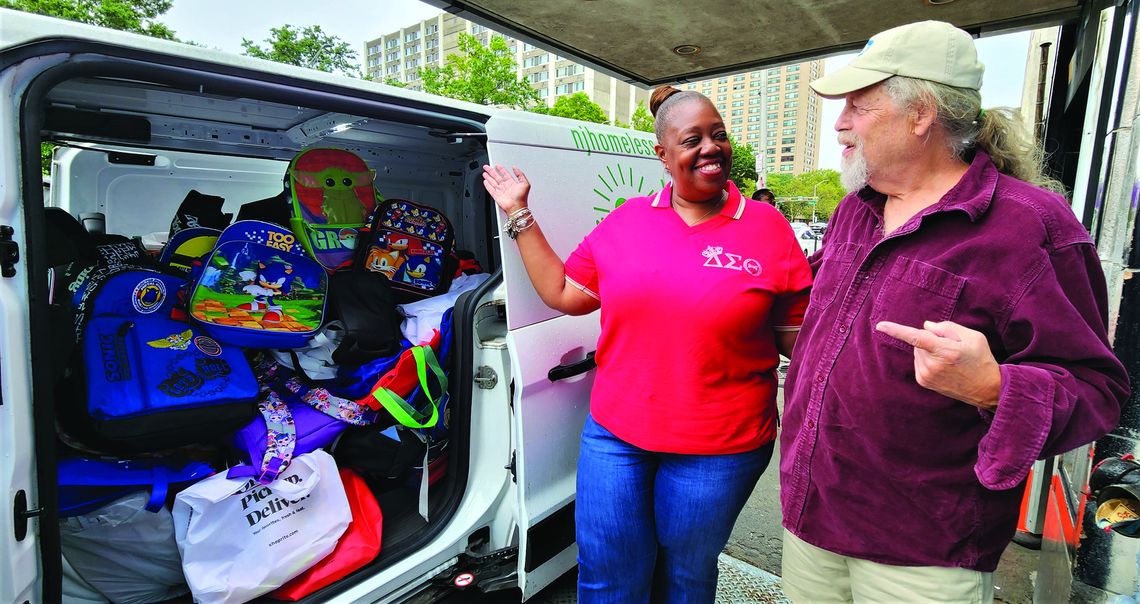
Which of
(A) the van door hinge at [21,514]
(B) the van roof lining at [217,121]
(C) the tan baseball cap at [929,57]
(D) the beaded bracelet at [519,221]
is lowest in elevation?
(A) the van door hinge at [21,514]

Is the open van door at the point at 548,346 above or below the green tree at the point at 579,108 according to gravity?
below

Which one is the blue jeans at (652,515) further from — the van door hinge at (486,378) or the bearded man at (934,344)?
the van door hinge at (486,378)

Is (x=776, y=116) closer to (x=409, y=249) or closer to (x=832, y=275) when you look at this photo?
(x=409, y=249)

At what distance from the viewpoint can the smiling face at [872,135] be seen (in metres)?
1.23

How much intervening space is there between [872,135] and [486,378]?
4.85 ft

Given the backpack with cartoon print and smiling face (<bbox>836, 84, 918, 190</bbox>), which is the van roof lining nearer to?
the backpack with cartoon print

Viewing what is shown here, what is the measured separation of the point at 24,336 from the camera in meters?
1.22

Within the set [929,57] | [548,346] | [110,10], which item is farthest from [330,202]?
[110,10]

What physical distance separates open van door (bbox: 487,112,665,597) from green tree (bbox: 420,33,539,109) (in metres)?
21.1

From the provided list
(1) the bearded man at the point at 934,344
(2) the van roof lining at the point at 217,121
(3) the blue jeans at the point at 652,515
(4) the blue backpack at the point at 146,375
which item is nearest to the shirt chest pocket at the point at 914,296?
(1) the bearded man at the point at 934,344

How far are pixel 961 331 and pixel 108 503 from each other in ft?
7.60

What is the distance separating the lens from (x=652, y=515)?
1.80 metres

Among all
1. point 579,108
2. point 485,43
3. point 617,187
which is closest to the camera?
point 617,187

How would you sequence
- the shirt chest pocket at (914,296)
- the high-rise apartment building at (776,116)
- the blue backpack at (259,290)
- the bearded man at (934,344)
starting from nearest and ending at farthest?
the bearded man at (934,344) < the shirt chest pocket at (914,296) < the blue backpack at (259,290) < the high-rise apartment building at (776,116)
